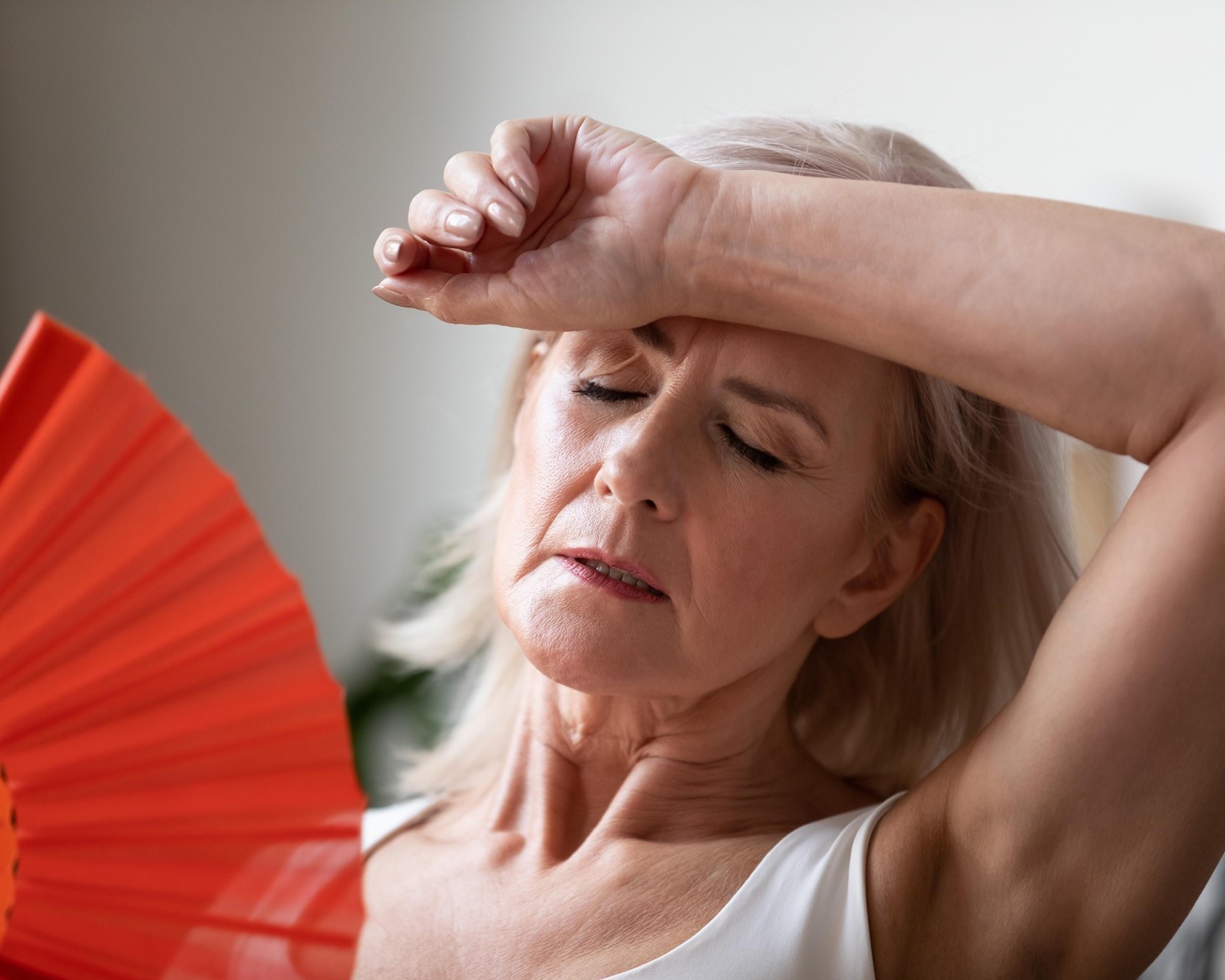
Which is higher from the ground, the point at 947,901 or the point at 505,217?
the point at 505,217

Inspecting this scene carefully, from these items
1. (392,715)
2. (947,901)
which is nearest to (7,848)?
(947,901)

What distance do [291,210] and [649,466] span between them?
73.7 inches

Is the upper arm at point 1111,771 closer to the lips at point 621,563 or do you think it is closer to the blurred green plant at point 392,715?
the lips at point 621,563

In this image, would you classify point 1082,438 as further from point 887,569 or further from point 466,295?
point 466,295

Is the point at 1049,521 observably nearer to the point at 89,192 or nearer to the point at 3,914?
the point at 3,914

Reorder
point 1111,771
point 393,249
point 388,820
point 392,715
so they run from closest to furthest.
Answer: point 1111,771 → point 393,249 → point 388,820 → point 392,715

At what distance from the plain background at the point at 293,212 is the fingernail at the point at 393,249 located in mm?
1371

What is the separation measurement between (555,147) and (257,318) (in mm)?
1795

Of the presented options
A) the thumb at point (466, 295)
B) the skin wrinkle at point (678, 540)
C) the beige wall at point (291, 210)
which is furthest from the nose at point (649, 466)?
the beige wall at point (291, 210)

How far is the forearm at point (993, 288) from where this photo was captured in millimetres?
788

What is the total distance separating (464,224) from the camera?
0.87m

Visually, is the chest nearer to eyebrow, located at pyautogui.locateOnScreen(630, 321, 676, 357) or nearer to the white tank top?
the white tank top

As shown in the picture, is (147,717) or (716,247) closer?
(147,717)

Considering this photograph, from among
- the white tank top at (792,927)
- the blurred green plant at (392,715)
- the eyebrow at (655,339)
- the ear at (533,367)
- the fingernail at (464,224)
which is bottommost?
the blurred green plant at (392,715)
